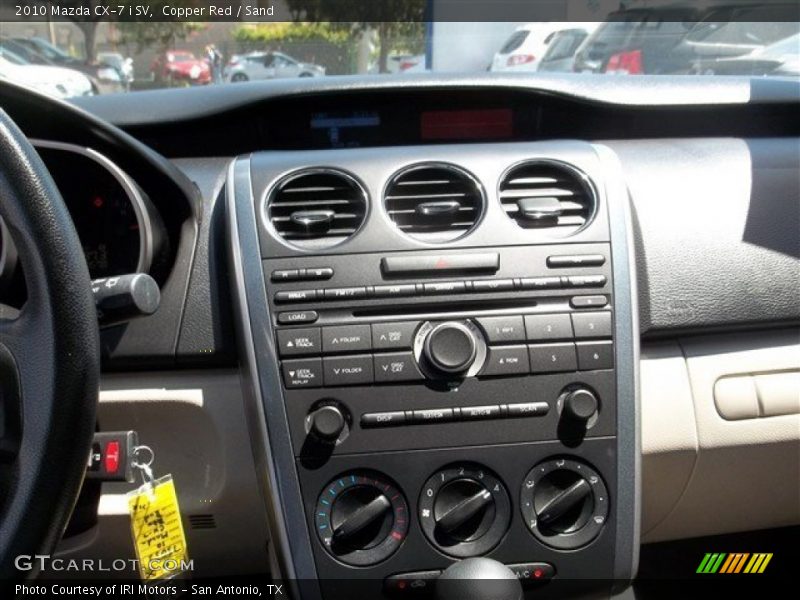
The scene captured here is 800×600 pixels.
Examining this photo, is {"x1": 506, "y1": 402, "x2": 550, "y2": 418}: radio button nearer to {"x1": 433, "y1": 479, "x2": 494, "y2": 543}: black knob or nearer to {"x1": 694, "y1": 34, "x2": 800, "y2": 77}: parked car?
{"x1": 433, "y1": 479, "x2": 494, "y2": 543}: black knob

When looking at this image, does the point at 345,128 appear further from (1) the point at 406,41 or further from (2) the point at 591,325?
(2) the point at 591,325

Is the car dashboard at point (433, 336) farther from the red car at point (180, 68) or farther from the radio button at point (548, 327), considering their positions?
the red car at point (180, 68)

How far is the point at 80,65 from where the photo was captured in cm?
227

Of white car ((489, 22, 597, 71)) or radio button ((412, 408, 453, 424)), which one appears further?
white car ((489, 22, 597, 71))

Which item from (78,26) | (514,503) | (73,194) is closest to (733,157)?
(514,503)

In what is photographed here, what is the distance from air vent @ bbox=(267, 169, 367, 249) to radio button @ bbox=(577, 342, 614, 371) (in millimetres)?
488

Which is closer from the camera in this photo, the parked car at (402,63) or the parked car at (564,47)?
the parked car at (402,63)

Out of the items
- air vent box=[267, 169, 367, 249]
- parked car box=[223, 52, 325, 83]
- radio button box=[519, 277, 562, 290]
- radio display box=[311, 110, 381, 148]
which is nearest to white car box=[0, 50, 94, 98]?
parked car box=[223, 52, 325, 83]

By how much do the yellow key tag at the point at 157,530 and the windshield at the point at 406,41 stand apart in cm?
108

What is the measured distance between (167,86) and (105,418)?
0.91m

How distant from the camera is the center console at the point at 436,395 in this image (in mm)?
1518

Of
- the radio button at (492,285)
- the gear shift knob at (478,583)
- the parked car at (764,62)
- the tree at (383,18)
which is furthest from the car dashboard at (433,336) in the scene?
the parked car at (764,62)

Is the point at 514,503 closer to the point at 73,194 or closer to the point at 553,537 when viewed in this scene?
the point at 553,537

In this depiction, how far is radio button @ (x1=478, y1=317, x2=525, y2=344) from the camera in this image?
156 cm
